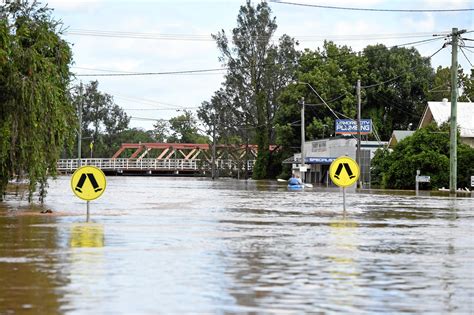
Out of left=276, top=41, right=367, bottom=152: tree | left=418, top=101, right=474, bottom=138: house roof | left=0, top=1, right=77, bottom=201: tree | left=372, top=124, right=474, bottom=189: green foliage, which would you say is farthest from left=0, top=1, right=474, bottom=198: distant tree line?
left=0, top=1, right=77, bottom=201: tree

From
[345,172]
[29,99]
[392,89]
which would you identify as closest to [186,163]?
[392,89]

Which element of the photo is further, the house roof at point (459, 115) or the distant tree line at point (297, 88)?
the distant tree line at point (297, 88)

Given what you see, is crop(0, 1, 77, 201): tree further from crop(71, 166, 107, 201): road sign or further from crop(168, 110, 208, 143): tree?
crop(168, 110, 208, 143): tree

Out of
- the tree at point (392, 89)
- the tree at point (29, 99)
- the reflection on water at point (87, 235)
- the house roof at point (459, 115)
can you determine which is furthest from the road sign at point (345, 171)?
the tree at point (392, 89)

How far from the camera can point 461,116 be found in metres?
76.0

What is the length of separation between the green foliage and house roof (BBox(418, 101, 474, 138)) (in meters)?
4.42

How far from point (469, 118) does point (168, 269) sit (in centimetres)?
6663

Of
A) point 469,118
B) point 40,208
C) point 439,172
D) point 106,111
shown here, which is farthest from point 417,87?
point 40,208

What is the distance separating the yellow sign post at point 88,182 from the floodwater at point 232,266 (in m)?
0.66

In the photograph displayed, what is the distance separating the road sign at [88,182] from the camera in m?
21.7

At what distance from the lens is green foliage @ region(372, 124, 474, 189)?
63.7 metres

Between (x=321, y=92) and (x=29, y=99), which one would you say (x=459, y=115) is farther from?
(x=29, y=99)

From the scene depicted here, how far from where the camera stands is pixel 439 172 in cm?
6456

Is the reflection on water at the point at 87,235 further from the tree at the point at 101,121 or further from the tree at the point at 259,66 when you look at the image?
the tree at the point at 101,121
